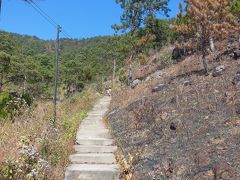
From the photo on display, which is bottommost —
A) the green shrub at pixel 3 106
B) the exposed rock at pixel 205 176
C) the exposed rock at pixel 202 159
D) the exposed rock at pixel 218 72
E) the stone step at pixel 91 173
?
the stone step at pixel 91 173

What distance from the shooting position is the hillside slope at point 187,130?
20.4 feet

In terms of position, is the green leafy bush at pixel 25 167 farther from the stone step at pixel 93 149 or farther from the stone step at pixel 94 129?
the stone step at pixel 94 129

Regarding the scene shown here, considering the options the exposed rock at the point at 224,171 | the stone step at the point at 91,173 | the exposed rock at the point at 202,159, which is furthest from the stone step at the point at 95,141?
the exposed rock at the point at 224,171

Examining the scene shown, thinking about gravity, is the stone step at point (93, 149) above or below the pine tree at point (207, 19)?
below

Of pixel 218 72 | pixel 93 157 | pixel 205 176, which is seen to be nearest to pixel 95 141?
pixel 93 157

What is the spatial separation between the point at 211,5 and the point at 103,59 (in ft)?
172

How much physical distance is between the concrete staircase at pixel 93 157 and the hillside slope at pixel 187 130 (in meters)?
0.34

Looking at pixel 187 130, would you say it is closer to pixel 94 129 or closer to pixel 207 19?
pixel 94 129

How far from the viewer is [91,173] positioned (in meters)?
6.91

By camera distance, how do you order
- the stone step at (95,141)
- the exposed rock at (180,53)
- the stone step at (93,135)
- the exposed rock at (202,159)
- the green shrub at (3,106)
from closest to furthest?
1. the exposed rock at (202,159)
2. the stone step at (95,141)
3. the green shrub at (3,106)
4. the stone step at (93,135)
5. the exposed rock at (180,53)

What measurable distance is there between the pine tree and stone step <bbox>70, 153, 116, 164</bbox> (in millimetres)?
6610

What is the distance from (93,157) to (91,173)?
109cm

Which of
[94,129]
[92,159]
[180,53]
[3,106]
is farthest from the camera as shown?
[180,53]

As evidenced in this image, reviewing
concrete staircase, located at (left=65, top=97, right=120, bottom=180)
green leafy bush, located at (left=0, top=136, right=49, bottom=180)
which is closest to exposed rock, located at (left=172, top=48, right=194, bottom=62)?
concrete staircase, located at (left=65, top=97, right=120, bottom=180)
